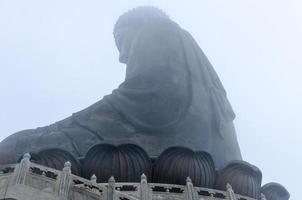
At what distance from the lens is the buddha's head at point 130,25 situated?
18047mm

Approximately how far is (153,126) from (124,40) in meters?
5.58

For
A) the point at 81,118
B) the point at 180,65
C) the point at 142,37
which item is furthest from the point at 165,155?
the point at 142,37

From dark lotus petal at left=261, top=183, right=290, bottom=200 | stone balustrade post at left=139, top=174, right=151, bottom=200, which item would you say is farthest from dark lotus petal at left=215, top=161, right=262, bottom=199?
stone balustrade post at left=139, top=174, right=151, bottom=200

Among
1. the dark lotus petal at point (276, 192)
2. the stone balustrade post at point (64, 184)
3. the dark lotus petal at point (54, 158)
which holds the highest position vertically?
the dark lotus petal at point (54, 158)

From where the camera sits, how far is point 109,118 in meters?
13.4

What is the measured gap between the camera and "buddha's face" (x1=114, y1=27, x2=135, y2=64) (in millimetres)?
18047

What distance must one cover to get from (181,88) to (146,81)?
34.5 inches

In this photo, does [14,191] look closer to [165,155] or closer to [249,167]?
[165,155]

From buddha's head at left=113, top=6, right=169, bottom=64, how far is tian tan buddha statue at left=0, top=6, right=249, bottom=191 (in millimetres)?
291

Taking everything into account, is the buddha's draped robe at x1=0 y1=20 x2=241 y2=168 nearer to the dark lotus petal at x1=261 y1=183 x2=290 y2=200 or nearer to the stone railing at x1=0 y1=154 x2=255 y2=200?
the dark lotus petal at x1=261 y1=183 x2=290 y2=200

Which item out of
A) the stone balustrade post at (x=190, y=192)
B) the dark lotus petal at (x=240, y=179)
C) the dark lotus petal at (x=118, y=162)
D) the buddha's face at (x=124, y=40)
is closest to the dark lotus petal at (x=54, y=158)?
the dark lotus petal at (x=118, y=162)

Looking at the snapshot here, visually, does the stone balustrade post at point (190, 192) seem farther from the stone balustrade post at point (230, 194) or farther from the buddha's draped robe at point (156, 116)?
the buddha's draped robe at point (156, 116)

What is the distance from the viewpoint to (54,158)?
1054cm

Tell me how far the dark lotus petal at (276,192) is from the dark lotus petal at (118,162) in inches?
93.9
